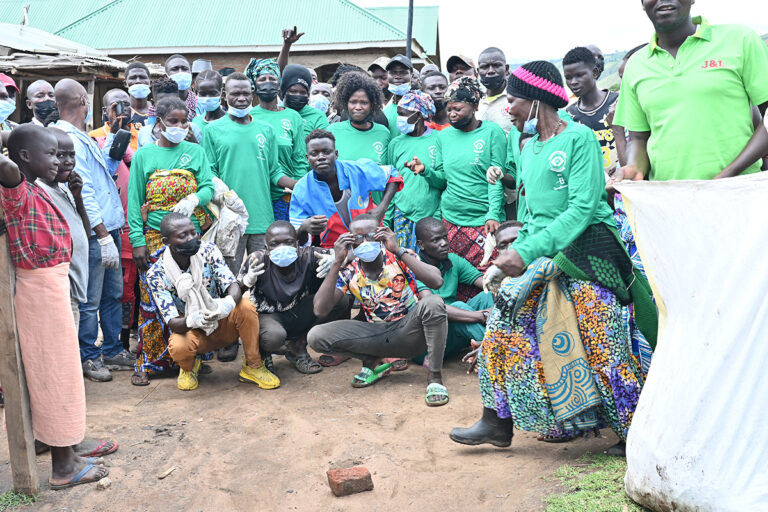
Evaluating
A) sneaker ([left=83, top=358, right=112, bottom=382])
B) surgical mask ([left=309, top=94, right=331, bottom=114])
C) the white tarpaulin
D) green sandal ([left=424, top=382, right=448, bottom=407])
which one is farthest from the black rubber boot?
surgical mask ([left=309, top=94, right=331, bottom=114])

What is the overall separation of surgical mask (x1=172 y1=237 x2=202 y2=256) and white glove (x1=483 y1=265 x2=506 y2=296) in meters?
2.34

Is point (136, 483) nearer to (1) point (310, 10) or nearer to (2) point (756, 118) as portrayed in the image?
(2) point (756, 118)

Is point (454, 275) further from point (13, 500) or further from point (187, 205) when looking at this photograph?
point (13, 500)

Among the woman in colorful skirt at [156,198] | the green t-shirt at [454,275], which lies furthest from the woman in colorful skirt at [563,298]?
the woman in colorful skirt at [156,198]

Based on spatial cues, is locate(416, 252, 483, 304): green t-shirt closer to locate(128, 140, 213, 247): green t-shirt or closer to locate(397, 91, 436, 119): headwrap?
locate(397, 91, 436, 119): headwrap

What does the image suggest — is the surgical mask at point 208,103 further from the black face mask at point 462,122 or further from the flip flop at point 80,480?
the flip flop at point 80,480

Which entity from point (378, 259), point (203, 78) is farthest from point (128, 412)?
point (203, 78)

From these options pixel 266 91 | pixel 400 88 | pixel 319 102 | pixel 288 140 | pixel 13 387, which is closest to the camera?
pixel 13 387

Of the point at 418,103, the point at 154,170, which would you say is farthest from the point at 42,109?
the point at 418,103

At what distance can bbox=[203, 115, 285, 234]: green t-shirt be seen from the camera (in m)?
5.82

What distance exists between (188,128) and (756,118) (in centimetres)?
411

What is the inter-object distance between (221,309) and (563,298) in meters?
2.50

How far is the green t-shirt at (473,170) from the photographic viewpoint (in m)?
5.58

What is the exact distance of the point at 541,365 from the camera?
3.51 metres
